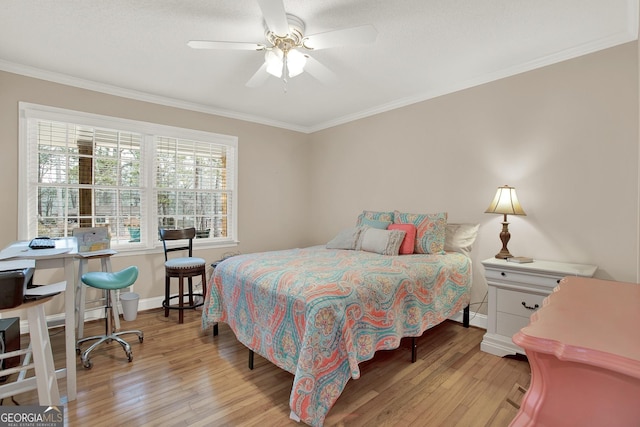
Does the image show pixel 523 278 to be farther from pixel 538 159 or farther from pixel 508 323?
pixel 538 159

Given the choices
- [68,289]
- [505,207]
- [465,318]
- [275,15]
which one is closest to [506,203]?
[505,207]

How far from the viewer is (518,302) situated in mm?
2480

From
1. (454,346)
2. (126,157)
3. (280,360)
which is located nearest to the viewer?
(280,360)

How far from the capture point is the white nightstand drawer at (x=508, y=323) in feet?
8.09

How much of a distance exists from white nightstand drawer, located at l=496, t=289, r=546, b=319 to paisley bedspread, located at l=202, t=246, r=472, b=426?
37 centimetres

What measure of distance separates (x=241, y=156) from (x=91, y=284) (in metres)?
2.48

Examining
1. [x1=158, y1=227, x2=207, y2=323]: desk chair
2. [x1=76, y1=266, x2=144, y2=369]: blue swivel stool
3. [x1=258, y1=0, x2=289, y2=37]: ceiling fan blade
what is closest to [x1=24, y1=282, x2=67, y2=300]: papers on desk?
[x1=76, y1=266, x2=144, y2=369]: blue swivel stool

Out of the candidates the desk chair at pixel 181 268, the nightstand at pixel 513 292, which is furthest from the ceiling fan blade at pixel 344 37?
the desk chair at pixel 181 268

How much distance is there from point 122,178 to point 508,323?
4160 millimetres

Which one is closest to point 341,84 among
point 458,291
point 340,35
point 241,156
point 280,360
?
point 340,35

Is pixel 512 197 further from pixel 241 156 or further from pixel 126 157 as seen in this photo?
pixel 126 157

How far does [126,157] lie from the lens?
3.55m

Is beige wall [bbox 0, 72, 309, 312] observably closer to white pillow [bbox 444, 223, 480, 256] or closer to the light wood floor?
the light wood floor

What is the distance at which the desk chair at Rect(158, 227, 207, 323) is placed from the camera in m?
3.24
